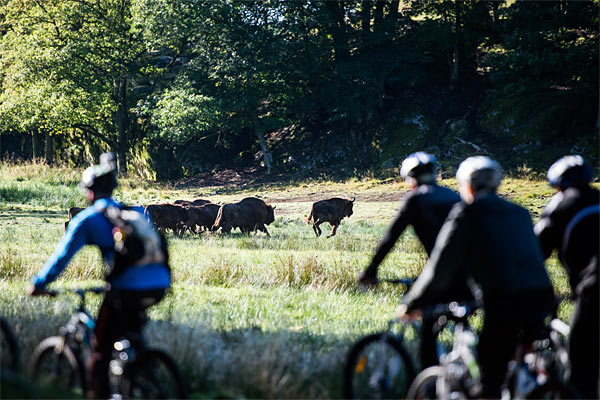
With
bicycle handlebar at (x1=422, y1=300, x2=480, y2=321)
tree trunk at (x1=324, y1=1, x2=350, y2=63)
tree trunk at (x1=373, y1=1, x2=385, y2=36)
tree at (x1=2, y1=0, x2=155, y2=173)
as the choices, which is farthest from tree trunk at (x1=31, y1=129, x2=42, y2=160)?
bicycle handlebar at (x1=422, y1=300, x2=480, y2=321)

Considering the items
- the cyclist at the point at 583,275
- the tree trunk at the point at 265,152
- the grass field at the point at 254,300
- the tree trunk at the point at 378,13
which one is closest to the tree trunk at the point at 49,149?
the tree trunk at the point at 265,152

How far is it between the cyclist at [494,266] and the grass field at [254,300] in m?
1.94

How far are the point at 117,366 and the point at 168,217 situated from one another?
18276 mm

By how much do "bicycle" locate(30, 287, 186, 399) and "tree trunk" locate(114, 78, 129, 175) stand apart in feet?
131

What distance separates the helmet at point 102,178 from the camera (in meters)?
4.94

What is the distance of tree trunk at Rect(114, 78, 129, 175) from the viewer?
44.1m

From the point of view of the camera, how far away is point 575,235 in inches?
198

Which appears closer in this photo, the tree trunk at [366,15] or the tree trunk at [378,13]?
the tree trunk at [378,13]

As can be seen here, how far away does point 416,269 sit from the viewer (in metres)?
13.5

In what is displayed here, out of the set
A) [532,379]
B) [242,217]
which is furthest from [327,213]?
[532,379]

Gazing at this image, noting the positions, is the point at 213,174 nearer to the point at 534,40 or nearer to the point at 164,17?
the point at 164,17

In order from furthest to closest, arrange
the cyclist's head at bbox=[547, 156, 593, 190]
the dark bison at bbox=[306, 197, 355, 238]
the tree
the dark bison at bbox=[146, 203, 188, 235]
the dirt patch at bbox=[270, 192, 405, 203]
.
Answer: the tree < the dirt patch at bbox=[270, 192, 405, 203] < the dark bison at bbox=[306, 197, 355, 238] < the dark bison at bbox=[146, 203, 188, 235] < the cyclist's head at bbox=[547, 156, 593, 190]

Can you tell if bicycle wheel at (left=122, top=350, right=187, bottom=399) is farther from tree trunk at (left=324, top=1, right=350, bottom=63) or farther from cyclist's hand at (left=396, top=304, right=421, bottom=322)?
tree trunk at (left=324, top=1, right=350, bottom=63)

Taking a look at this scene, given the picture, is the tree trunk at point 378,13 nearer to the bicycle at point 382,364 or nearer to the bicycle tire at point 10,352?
the bicycle tire at point 10,352
